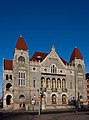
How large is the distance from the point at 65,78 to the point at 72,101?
744cm

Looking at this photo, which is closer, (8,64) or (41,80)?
(8,64)

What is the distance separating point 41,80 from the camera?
7038 cm

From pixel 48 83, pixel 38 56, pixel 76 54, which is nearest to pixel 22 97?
pixel 48 83

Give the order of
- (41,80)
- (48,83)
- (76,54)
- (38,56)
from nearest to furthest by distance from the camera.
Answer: (41,80), (48,83), (38,56), (76,54)

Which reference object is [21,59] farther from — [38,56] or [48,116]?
[48,116]

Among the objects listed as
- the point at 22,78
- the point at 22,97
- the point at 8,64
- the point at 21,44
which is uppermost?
the point at 21,44

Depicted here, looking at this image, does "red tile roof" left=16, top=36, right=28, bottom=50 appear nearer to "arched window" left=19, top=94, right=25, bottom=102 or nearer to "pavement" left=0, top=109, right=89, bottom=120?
"arched window" left=19, top=94, right=25, bottom=102

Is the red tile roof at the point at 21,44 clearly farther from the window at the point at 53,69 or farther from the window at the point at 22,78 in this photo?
the window at the point at 53,69

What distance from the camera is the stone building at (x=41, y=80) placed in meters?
65.4

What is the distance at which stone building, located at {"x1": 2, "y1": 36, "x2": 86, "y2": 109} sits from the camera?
65375 mm

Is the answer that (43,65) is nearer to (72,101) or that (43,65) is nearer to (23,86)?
(23,86)

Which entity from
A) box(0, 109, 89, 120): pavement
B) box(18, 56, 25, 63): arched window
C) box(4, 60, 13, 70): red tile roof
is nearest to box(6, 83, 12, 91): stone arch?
box(4, 60, 13, 70): red tile roof

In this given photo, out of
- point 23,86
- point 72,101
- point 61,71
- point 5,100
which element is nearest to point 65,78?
point 61,71

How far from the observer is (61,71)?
73.5 meters
